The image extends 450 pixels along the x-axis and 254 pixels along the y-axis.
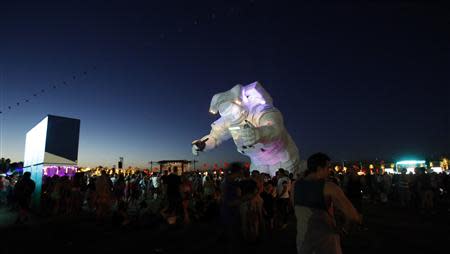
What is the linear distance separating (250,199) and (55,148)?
1119 centimetres

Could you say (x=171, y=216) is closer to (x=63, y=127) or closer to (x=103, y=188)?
(x=103, y=188)

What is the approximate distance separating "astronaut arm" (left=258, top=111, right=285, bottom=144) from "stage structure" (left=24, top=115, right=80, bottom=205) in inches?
314

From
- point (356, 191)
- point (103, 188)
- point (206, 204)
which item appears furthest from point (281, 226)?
point (103, 188)

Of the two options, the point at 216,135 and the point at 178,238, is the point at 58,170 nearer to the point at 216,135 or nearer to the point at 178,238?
the point at 216,135

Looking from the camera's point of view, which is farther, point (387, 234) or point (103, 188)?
point (103, 188)

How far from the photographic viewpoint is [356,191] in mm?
7668

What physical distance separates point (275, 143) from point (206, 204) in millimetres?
3411

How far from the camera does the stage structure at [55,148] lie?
12554 millimetres

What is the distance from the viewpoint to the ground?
19.0 feet

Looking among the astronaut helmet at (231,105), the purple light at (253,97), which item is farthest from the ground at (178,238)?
the purple light at (253,97)

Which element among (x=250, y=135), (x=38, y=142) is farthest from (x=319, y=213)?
(x=38, y=142)

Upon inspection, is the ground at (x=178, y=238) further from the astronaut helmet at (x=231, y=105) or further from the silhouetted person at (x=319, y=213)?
the astronaut helmet at (x=231, y=105)

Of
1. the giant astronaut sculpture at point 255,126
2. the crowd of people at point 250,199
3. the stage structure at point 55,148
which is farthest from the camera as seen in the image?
the stage structure at point 55,148

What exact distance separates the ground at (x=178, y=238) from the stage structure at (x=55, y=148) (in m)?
3.91
